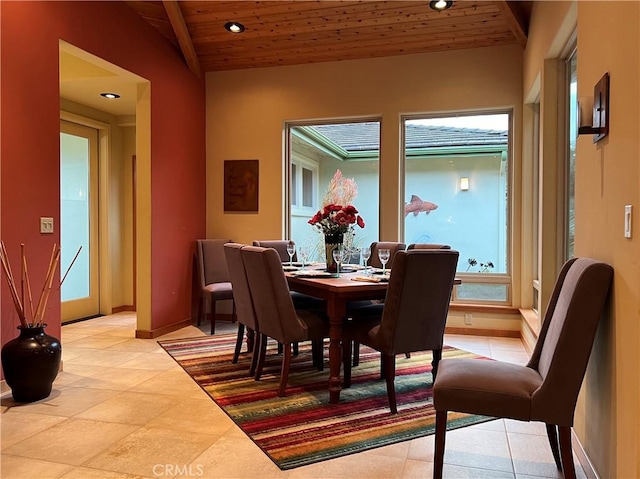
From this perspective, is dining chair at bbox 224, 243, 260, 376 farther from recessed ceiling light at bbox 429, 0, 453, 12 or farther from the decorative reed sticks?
recessed ceiling light at bbox 429, 0, 453, 12

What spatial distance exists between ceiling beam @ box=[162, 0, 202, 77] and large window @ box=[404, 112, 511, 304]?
2409 mm

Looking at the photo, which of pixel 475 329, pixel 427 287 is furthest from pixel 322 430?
pixel 475 329

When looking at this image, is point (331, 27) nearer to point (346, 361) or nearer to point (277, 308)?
point (277, 308)

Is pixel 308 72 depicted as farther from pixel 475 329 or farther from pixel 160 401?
pixel 160 401

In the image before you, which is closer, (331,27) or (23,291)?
(23,291)

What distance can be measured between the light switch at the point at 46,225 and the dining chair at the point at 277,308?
146cm

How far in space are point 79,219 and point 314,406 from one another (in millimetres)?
4072

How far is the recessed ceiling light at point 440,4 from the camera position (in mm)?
4048

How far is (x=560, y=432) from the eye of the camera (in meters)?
1.80

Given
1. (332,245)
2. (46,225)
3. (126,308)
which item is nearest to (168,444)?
(332,245)

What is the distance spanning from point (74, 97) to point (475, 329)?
5.02m

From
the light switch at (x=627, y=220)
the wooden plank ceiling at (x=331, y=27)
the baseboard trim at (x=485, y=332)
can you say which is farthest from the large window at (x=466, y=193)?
the light switch at (x=627, y=220)

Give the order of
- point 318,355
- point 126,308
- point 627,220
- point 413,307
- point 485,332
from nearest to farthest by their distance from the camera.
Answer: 1. point 627,220
2. point 413,307
3. point 318,355
4. point 485,332
5. point 126,308

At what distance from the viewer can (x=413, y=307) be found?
2.63m
